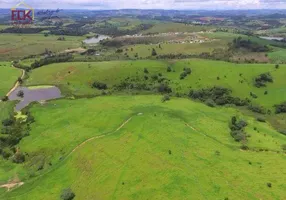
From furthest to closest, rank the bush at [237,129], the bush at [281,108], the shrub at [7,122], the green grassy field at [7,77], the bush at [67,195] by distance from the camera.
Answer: the green grassy field at [7,77] → the bush at [281,108] → the shrub at [7,122] → the bush at [237,129] → the bush at [67,195]

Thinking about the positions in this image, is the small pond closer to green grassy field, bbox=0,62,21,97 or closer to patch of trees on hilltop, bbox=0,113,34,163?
green grassy field, bbox=0,62,21,97

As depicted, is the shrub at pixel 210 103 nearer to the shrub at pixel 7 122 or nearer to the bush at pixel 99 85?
the bush at pixel 99 85

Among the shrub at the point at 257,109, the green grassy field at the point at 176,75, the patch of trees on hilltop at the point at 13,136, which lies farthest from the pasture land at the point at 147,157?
the green grassy field at the point at 176,75

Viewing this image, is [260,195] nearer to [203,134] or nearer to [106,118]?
[203,134]

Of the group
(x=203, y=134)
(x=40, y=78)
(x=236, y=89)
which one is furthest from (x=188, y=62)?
(x=203, y=134)

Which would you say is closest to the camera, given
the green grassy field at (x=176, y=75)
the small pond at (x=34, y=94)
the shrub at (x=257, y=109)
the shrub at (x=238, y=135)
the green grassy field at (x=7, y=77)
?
the shrub at (x=238, y=135)

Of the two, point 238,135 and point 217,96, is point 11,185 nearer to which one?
point 238,135

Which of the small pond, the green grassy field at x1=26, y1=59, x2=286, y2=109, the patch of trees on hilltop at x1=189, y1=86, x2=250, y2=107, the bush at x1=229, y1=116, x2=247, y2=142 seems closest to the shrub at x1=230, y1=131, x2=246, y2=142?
the bush at x1=229, y1=116, x2=247, y2=142
